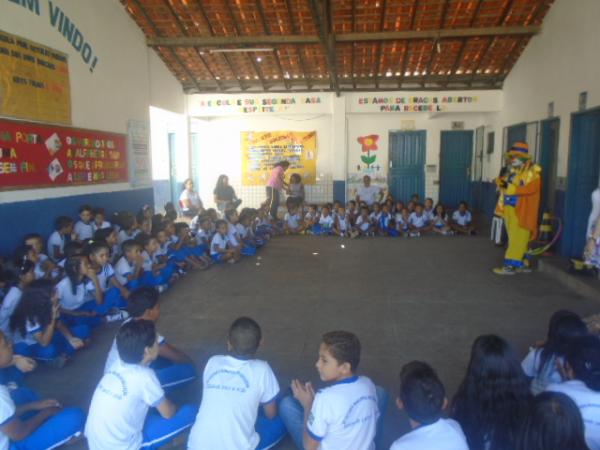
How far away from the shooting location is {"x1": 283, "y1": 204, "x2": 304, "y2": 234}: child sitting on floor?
979cm

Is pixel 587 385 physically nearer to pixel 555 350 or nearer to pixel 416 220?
pixel 555 350

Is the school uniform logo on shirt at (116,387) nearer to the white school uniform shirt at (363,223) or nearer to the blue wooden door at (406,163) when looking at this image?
the white school uniform shirt at (363,223)

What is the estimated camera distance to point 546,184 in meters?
7.72

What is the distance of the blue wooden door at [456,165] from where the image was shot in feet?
39.0

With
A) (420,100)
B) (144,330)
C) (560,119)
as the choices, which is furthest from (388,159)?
(144,330)

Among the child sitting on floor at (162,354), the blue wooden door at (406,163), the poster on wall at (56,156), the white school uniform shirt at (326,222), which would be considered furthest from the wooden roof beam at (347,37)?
the child sitting on floor at (162,354)

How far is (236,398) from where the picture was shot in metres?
2.23

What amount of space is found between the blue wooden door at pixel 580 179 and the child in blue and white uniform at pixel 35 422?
637 cm

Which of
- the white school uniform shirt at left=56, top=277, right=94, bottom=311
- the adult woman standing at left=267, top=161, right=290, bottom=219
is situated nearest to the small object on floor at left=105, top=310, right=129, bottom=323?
the white school uniform shirt at left=56, top=277, right=94, bottom=311

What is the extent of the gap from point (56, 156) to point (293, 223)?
4759mm

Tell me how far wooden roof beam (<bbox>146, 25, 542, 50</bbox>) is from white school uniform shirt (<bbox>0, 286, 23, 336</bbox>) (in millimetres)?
6146

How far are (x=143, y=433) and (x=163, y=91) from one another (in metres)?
8.40

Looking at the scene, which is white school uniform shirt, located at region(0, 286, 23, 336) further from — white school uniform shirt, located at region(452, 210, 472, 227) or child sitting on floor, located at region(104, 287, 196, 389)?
white school uniform shirt, located at region(452, 210, 472, 227)

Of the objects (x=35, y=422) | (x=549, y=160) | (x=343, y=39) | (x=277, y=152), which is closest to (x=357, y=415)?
(x=35, y=422)
